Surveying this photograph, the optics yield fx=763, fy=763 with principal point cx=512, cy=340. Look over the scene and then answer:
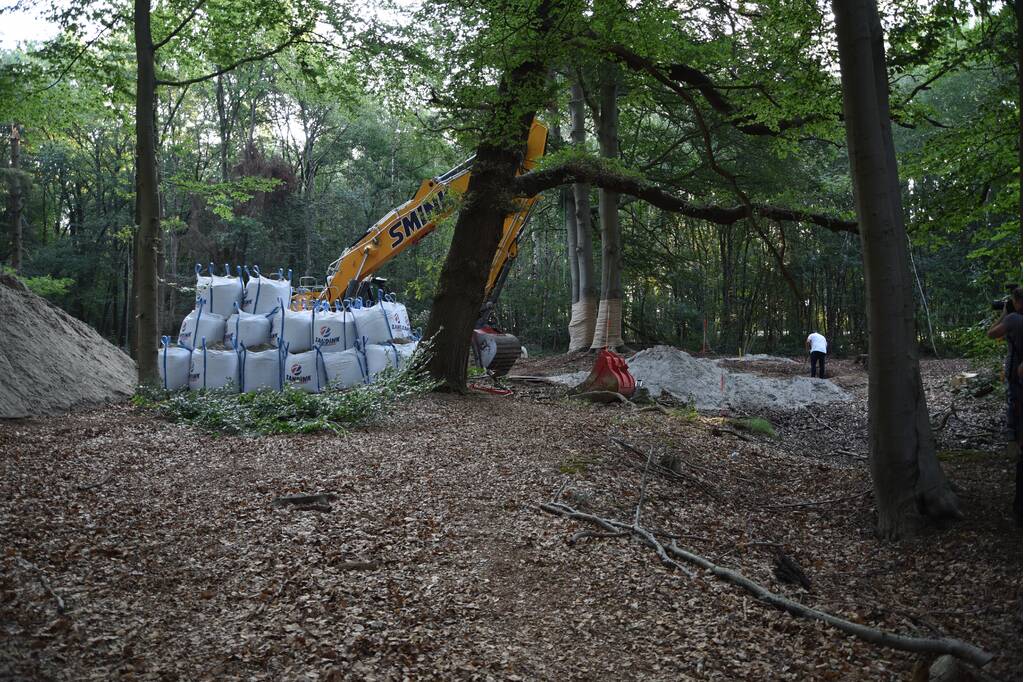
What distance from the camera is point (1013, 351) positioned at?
5.73 m

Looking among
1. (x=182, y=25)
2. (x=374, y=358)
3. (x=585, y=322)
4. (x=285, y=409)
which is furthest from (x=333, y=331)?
(x=585, y=322)

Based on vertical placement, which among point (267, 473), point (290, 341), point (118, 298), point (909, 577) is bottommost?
point (909, 577)

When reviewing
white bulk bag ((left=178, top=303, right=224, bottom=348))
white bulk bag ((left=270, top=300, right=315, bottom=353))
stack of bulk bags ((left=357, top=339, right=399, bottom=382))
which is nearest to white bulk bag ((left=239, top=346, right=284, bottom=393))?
white bulk bag ((left=270, top=300, right=315, bottom=353))

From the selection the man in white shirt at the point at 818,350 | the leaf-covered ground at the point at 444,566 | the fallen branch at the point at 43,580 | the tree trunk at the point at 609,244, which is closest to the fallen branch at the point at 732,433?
the leaf-covered ground at the point at 444,566

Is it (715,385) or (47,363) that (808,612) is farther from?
(47,363)

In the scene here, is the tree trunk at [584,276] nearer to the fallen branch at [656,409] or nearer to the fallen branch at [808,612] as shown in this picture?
the fallen branch at [656,409]

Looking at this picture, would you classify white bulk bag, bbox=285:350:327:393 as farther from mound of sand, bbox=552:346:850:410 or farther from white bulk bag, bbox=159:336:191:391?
mound of sand, bbox=552:346:850:410

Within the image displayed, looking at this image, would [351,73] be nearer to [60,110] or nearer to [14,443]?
[60,110]

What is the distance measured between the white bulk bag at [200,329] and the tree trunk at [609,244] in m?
8.04

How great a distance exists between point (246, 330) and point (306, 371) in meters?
0.89

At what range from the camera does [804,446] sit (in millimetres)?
8375

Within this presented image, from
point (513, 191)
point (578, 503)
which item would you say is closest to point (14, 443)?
point (578, 503)

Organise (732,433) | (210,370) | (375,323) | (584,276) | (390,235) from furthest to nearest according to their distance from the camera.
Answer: (584,276) < (390,235) < (375,323) < (210,370) < (732,433)

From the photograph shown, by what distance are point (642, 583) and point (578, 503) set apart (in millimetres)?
1113
